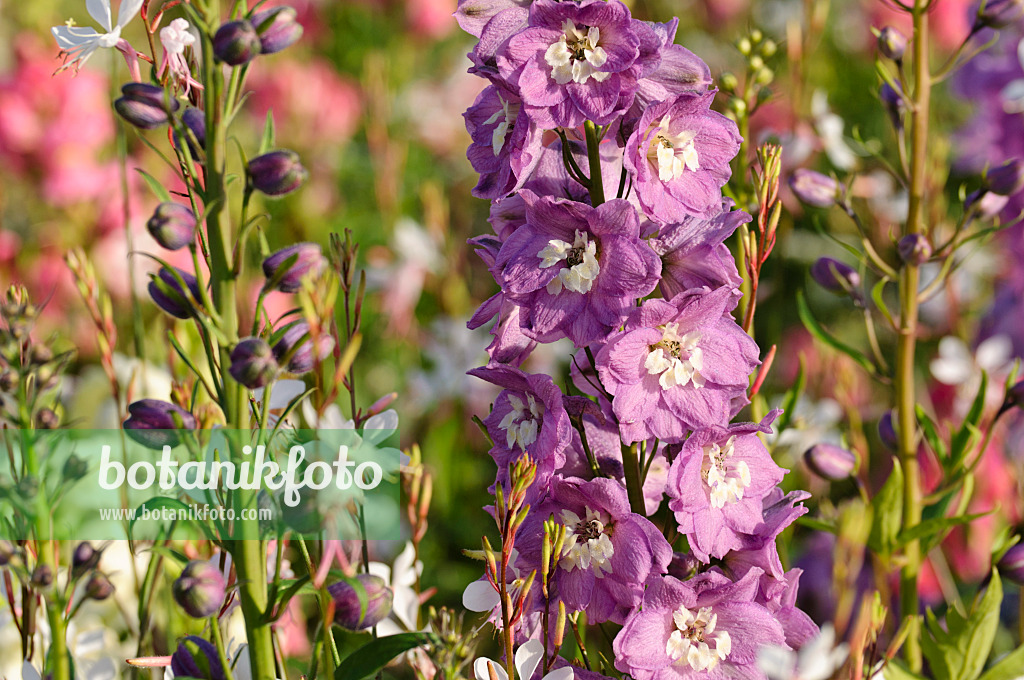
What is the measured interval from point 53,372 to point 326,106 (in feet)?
5.29

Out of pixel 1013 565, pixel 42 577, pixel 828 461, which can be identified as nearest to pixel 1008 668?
pixel 1013 565

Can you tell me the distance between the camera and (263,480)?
58 cm

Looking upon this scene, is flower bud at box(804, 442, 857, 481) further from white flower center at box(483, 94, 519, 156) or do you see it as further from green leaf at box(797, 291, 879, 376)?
white flower center at box(483, 94, 519, 156)

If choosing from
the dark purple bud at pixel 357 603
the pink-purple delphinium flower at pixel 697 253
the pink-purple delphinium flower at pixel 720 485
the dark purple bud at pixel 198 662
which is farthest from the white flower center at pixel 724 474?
the dark purple bud at pixel 198 662

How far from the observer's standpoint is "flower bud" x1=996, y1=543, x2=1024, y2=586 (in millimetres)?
787

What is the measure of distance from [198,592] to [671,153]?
1.29 feet

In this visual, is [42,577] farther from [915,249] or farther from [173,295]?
[915,249]

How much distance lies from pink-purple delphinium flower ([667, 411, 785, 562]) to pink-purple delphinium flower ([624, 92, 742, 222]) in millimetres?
149

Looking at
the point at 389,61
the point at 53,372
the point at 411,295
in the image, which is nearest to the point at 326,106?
the point at 389,61

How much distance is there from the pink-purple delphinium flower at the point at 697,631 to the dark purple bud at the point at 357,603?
15 cm

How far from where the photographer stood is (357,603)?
0.54m

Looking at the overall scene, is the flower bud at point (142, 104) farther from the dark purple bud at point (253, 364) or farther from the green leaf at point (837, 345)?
the green leaf at point (837, 345)

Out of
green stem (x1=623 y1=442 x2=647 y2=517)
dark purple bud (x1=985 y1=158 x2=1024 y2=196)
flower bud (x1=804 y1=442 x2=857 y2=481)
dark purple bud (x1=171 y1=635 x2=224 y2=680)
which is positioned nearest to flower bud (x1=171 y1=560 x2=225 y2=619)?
dark purple bud (x1=171 y1=635 x2=224 y2=680)

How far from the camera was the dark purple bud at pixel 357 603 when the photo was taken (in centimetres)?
54
